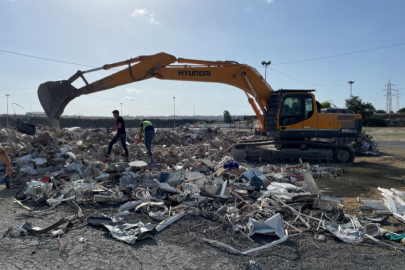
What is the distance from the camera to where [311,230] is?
439 centimetres

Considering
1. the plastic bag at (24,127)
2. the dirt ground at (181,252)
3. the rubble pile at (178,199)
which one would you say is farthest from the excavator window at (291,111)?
the plastic bag at (24,127)

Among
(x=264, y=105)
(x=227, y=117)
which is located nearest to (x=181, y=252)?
(x=264, y=105)

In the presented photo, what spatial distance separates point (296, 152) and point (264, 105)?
6.96 ft

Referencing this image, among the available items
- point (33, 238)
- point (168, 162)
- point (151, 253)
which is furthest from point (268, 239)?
point (168, 162)

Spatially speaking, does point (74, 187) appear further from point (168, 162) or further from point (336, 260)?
point (336, 260)

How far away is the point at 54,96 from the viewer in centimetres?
945

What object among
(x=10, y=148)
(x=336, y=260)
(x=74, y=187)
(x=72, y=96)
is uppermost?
(x=72, y=96)

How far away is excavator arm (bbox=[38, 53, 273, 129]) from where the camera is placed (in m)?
9.47

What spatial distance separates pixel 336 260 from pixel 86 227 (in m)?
3.43

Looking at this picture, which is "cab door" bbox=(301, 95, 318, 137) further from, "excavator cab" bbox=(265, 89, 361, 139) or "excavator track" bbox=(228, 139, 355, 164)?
"excavator track" bbox=(228, 139, 355, 164)

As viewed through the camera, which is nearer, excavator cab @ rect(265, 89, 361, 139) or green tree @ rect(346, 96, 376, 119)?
excavator cab @ rect(265, 89, 361, 139)

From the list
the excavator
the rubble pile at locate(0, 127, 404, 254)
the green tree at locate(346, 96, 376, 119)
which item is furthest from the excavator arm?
the green tree at locate(346, 96, 376, 119)

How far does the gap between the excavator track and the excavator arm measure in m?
1.40

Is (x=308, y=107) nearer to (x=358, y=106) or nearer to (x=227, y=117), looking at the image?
(x=358, y=106)
